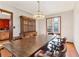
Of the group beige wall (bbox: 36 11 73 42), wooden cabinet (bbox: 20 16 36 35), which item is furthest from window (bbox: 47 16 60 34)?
wooden cabinet (bbox: 20 16 36 35)

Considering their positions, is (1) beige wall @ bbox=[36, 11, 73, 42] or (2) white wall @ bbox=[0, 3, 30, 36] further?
(1) beige wall @ bbox=[36, 11, 73, 42]

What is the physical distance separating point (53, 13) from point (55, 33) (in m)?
0.31

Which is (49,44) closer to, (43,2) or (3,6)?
(43,2)

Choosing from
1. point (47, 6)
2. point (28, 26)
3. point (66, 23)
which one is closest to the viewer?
point (47, 6)

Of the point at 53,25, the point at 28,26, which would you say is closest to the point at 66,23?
the point at 53,25

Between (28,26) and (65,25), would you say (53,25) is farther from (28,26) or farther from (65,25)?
(28,26)

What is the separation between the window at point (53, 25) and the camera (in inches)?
67.6

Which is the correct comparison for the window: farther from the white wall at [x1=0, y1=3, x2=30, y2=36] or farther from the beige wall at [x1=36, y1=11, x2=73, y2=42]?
the white wall at [x1=0, y1=3, x2=30, y2=36]

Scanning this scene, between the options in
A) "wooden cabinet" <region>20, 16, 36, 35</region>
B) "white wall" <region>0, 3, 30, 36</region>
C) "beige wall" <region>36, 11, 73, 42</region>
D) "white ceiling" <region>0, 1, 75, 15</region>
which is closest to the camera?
"white ceiling" <region>0, 1, 75, 15</region>

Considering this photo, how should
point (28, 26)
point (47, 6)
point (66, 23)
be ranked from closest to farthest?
point (47, 6)
point (66, 23)
point (28, 26)

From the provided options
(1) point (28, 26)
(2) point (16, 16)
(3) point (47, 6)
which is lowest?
(1) point (28, 26)

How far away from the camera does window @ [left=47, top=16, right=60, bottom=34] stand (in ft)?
5.63

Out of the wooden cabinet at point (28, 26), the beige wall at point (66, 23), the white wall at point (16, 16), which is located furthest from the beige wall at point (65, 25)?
the white wall at point (16, 16)

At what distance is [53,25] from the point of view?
172cm
